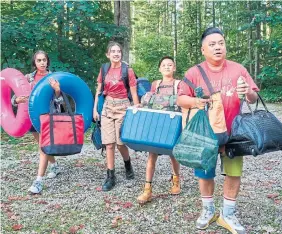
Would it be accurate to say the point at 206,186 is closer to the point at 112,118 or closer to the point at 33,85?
the point at 112,118

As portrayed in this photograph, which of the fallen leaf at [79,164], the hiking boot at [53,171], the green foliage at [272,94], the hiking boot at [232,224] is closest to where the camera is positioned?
the hiking boot at [232,224]

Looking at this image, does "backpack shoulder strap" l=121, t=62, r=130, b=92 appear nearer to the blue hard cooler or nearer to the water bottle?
the blue hard cooler

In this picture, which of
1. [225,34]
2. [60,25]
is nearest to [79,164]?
[60,25]

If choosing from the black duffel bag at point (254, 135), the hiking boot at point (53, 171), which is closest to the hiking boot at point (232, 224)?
the black duffel bag at point (254, 135)

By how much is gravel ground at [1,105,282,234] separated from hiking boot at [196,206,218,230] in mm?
47

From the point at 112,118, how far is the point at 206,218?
1621 millimetres

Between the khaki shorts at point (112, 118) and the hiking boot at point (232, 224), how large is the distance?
1613 millimetres

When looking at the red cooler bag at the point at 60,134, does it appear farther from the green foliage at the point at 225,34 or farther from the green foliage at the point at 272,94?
the green foliage at the point at 272,94

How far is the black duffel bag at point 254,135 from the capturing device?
2643 millimetres

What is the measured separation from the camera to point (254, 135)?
8.71 feet

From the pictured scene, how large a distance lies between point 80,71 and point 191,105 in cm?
612

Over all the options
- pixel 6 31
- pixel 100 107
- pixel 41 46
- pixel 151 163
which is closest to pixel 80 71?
pixel 41 46

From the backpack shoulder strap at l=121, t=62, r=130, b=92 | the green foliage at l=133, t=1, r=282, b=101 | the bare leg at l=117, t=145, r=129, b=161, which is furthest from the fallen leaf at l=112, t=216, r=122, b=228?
the green foliage at l=133, t=1, r=282, b=101

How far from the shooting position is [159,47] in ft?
69.7
